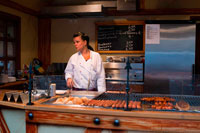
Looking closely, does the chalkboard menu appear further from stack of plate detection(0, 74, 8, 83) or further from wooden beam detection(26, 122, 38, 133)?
wooden beam detection(26, 122, 38, 133)

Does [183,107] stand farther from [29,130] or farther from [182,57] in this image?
[182,57]

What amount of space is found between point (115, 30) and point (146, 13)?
81 centimetres

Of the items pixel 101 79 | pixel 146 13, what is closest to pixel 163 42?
pixel 146 13

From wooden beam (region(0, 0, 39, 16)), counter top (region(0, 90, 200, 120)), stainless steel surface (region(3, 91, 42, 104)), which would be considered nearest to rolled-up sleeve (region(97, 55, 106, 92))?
stainless steel surface (region(3, 91, 42, 104))

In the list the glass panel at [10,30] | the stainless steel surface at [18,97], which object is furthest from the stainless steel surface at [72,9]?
the stainless steel surface at [18,97]

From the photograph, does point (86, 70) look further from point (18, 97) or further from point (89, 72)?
point (18, 97)

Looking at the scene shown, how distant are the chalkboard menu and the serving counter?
334cm

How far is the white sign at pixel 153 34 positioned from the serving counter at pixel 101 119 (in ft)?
9.64

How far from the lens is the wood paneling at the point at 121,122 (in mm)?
1802

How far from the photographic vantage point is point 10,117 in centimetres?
241

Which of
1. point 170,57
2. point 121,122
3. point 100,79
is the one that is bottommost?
point 121,122

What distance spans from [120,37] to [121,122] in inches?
142

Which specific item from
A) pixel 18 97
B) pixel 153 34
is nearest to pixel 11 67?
pixel 18 97

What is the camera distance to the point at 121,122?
1890mm
